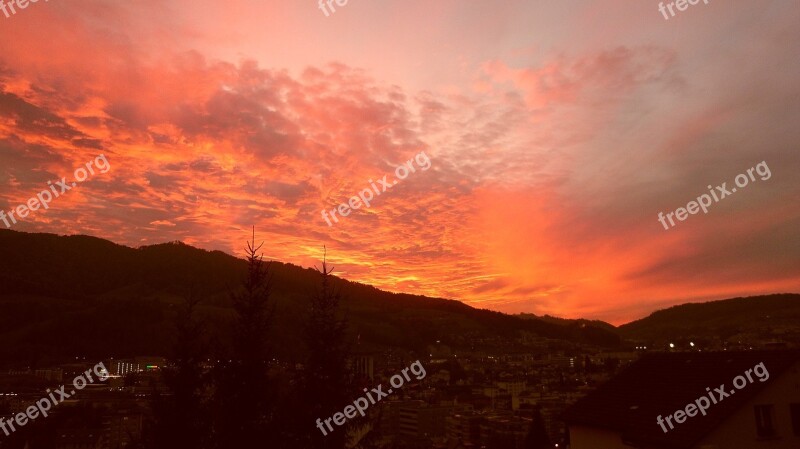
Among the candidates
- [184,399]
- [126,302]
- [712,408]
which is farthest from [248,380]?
[126,302]

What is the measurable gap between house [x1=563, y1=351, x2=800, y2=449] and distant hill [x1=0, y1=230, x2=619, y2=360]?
75.3 m

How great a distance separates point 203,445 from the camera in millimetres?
11375

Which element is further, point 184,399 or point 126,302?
point 126,302

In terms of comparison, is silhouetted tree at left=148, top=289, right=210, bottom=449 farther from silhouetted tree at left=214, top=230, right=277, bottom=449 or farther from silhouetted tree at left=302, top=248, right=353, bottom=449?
silhouetted tree at left=302, top=248, right=353, bottom=449

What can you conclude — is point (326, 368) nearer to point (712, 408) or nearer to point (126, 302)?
point (712, 408)

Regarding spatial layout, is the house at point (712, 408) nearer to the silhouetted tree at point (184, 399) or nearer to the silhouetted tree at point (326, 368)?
the silhouetted tree at point (326, 368)

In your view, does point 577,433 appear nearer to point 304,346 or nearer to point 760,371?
point 760,371

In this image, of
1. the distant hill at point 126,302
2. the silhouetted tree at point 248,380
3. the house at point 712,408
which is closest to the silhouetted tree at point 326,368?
the silhouetted tree at point 248,380

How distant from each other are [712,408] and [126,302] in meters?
139

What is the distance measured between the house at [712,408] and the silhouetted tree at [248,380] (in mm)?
7951

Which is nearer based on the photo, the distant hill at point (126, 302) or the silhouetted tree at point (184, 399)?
the silhouetted tree at point (184, 399)

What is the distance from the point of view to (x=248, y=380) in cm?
1153

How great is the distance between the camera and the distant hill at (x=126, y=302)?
10950cm

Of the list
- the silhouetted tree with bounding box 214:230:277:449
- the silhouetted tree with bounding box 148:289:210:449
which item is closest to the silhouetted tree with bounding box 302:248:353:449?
the silhouetted tree with bounding box 214:230:277:449
